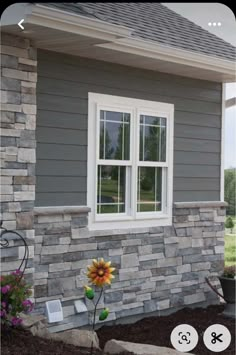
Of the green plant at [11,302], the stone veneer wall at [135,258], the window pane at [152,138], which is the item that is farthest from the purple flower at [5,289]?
the window pane at [152,138]

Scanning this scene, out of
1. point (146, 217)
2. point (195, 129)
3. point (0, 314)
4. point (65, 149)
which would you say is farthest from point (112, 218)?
point (0, 314)

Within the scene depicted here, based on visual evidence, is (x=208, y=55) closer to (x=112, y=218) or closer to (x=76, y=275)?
(x=112, y=218)

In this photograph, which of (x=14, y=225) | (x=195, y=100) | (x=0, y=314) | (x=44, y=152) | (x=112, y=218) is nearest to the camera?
(x=0, y=314)

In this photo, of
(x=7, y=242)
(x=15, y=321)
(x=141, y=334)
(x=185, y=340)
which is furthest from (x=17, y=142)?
(x=141, y=334)

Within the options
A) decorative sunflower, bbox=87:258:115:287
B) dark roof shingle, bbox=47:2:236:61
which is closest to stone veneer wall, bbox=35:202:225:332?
decorative sunflower, bbox=87:258:115:287

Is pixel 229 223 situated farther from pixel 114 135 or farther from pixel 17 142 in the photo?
pixel 17 142

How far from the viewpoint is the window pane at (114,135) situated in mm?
5133

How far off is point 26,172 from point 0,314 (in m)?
1.29

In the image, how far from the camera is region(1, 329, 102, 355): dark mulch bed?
328 cm

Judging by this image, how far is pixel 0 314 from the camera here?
3.42m

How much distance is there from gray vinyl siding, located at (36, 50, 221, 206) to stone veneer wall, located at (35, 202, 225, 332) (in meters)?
0.19

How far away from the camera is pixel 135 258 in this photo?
213 inches

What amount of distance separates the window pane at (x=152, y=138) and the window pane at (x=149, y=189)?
128 millimetres

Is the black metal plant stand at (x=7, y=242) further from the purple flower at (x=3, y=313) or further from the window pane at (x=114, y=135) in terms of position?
the window pane at (x=114, y=135)
